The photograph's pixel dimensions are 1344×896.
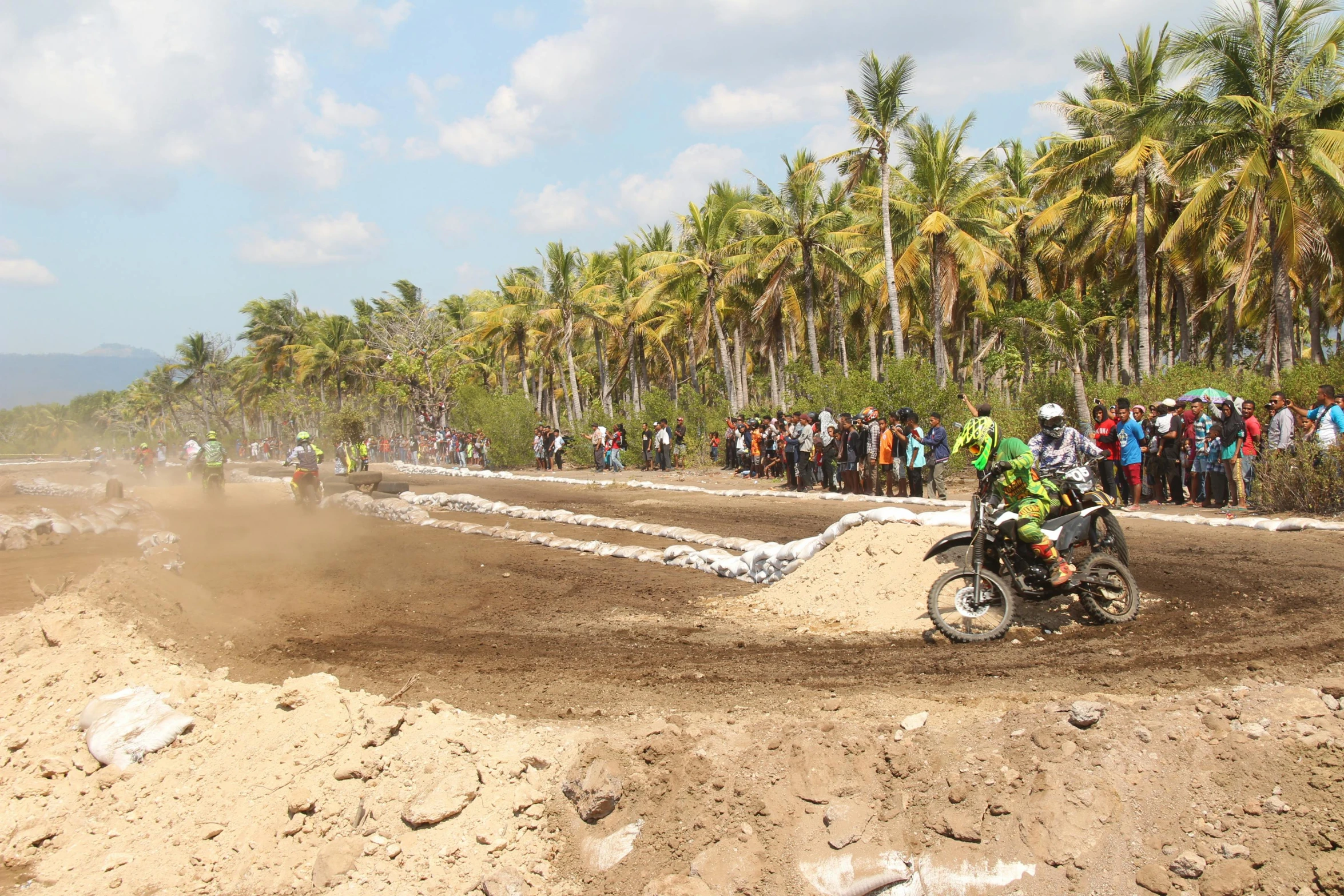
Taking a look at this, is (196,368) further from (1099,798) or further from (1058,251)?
(1099,798)

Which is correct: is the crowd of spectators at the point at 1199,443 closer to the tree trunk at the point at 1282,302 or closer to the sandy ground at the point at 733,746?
the sandy ground at the point at 733,746

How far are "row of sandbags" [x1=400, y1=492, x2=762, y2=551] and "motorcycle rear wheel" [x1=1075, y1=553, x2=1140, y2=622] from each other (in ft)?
16.1

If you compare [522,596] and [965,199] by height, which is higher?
[965,199]

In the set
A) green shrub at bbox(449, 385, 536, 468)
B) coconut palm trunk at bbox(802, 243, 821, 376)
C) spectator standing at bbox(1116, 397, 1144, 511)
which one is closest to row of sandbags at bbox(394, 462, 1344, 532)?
spectator standing at bbox(1116, 397, 1144, 511)

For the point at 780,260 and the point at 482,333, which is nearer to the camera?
the point at 780,260

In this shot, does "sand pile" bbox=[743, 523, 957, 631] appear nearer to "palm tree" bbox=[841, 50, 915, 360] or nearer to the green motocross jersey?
the green motocross jersey

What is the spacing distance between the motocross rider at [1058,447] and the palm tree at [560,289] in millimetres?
36258

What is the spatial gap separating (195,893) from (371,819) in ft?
3.07

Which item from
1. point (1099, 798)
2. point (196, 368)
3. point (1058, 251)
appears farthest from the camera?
point (196, 368)

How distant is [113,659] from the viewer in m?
7.14

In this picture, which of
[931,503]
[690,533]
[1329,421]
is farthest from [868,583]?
[1329,421]

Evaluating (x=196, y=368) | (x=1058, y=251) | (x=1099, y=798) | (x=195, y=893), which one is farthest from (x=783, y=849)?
(x=196, y=368)

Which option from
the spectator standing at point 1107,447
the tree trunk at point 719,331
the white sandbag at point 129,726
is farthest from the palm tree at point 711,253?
the white sandbag at point 129,726

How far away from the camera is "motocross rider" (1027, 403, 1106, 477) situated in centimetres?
748
